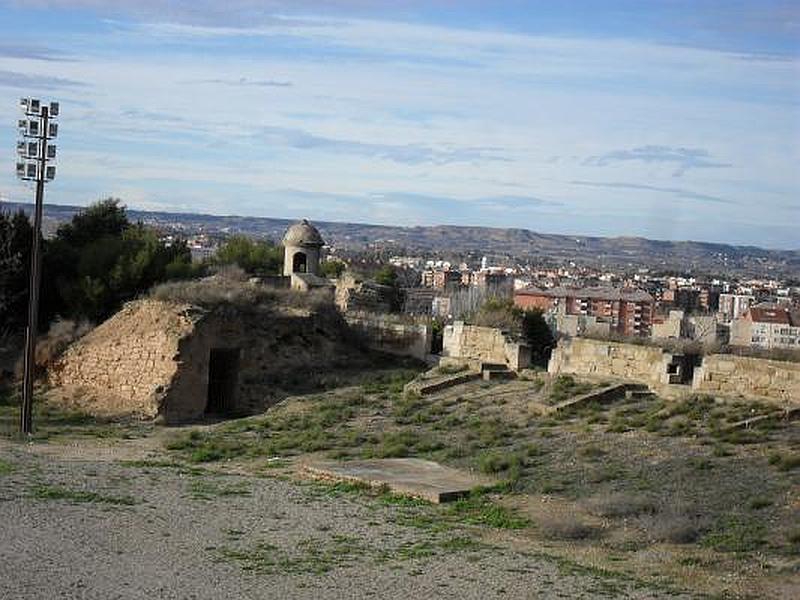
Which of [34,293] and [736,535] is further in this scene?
[34,293]

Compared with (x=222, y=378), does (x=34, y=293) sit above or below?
above

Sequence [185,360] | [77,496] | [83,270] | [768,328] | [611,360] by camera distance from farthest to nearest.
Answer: [768,328]
[83,270]
[185,360]
[611,360]
[77,496]

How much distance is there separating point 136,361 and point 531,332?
→ 11518 mm

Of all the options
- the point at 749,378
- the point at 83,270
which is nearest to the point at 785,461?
the point at 749,378

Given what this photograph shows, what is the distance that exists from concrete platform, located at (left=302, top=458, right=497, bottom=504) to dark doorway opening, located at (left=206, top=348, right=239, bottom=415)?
8.80m

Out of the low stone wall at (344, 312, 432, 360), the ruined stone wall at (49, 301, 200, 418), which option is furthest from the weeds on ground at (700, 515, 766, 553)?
the low stone wall at (344, 312, 432, 360)

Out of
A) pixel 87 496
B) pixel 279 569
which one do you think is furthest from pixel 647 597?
pixel 87 496

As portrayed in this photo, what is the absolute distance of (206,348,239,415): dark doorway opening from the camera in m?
30.6

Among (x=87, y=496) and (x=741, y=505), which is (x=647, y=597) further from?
(x=87, y=496)

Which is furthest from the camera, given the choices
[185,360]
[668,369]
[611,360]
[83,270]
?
[83,270]

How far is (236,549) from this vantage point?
15.0 metres

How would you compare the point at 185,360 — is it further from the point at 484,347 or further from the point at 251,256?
the point at 251,256

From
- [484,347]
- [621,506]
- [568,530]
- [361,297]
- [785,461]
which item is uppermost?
[361,297]

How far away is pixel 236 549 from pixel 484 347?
51.7 feet
